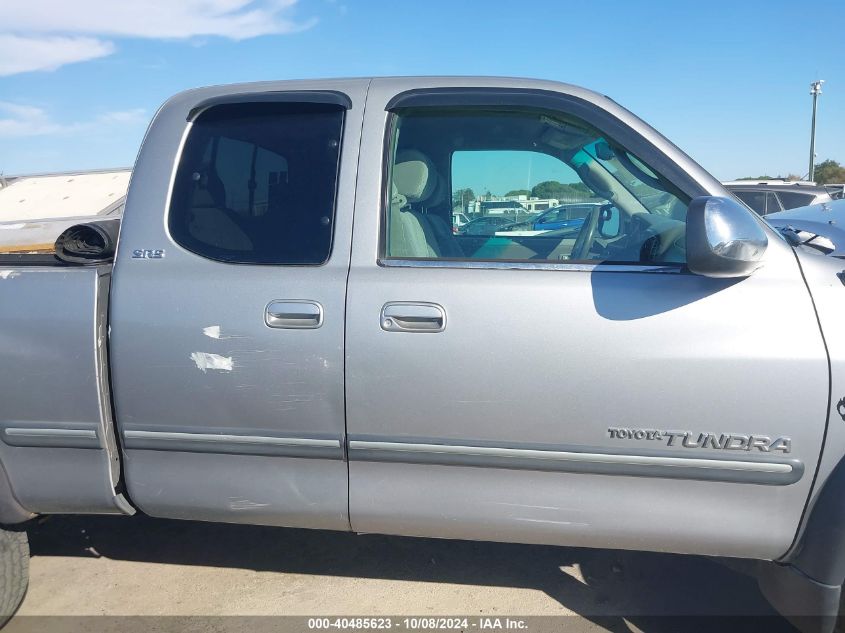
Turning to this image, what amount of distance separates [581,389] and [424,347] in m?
0.51

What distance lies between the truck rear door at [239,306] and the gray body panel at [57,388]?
2.9 inches

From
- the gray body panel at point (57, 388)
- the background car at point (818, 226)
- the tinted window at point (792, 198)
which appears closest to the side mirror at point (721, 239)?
the background car at point (818, 226)

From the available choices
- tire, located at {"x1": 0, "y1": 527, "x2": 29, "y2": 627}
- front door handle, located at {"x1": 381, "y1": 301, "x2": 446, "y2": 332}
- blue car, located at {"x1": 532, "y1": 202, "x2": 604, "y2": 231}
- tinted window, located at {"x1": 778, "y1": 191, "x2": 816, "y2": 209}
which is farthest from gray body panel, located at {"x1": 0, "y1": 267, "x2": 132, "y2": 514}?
tinted window, located at {"x1": 778, "y1": 191, "x2": 816, "y2": 209}

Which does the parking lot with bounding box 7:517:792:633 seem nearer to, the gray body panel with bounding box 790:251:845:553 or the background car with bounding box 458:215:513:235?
the gray body panel with bounding box 790:251:845:553

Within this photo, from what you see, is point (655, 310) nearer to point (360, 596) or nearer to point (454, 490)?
point (454, 490)

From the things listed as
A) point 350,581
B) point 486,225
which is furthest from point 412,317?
point 350,581

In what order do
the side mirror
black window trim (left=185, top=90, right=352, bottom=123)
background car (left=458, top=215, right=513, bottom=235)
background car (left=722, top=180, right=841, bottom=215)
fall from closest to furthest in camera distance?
the side mirror < black window trim (left=185, top=90, right=352, bottom=123) < background car (left=458, top=215, right=513, bottom=235) < background car (left=722, top=180, right=841, bottom=215)

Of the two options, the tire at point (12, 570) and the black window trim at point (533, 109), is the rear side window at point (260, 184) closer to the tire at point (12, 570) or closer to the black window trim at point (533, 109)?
the black window trim at point (533, 109)

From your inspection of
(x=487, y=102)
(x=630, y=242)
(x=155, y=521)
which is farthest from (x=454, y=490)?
(x=155, y=521)

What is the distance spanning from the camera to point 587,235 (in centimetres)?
246

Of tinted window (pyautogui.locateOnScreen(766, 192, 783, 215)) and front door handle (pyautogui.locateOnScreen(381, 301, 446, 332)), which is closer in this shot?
front door handle (pyautogui.locateOnScreen(381, 301, 446, 332))

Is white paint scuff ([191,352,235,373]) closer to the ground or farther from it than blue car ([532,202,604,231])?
closer to the ground

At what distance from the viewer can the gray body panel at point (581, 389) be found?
2.03m

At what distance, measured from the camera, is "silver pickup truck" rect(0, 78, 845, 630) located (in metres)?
2.05
